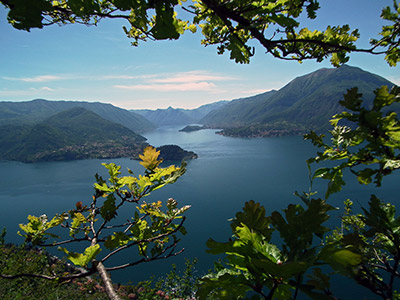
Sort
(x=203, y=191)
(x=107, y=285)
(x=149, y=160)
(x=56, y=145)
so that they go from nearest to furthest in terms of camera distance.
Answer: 1. (x=107, y=285)
2. (x=149, y=160)
3. (x=203, y=191)
4. (x=56, y=145)

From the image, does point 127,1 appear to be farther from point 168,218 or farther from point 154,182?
point 168,218

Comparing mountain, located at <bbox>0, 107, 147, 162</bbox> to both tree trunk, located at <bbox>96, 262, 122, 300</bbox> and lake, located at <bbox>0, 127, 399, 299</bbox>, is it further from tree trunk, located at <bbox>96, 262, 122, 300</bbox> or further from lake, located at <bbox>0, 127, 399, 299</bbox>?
tree trunk, located at <bbox>96, 262, 122, 300</bbox>

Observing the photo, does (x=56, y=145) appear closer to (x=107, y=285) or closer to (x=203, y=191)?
(x=203, y=191)

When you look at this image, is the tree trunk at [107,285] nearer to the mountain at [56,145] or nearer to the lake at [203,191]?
the lake at [203,191]

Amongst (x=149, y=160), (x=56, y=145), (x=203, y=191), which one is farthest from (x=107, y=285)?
(x=56, y=145)

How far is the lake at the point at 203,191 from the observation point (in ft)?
149

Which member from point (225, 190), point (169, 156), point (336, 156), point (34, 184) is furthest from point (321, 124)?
point (336, 156)

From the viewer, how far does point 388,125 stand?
1487 millimetres

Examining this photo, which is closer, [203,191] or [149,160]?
[149,160]

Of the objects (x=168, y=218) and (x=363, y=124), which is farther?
(x=168, y=218)

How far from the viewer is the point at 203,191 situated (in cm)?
6606

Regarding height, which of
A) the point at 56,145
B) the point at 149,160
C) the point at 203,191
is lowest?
the point at 203,191

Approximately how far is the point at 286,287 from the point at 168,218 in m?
1.42

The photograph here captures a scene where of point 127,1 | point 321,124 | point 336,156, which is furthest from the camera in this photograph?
point 321,124
